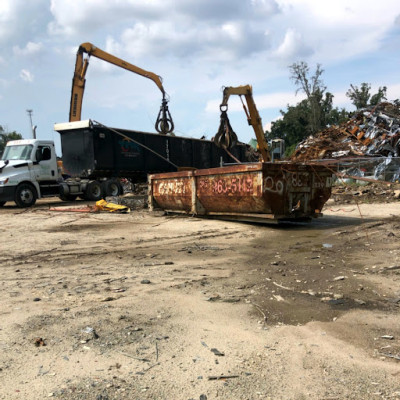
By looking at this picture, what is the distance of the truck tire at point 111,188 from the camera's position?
16.0 metres

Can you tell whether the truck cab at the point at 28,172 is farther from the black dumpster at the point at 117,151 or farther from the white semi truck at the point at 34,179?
the black dumpster at the point at 117,151

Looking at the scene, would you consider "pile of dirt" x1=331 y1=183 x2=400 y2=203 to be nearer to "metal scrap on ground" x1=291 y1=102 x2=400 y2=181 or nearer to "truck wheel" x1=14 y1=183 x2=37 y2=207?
"metal scrap on ground" x1=291 y1=102 x2=400 y2=181

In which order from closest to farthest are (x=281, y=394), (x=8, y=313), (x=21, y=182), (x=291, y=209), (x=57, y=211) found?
1. (x=281, y=394)
2. (x=8, y=313)
3. (x=291, y=209)
4. (x=57, y=211)
5. (x=21, y=182)

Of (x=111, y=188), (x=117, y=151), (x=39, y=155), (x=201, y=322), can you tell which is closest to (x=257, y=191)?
(x=201, y=322)

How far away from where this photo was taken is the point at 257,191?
7.99 meters

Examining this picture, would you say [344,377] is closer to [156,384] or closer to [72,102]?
[156,384]

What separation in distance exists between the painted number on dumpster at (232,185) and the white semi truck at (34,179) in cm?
819

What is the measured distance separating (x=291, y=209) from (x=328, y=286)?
14.2 feet

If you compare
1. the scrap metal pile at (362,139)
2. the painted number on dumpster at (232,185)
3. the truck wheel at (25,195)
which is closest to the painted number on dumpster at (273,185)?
the painted number on dumpster at (232,185)

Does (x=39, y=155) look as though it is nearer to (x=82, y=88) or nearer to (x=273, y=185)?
(x=82, y=88)

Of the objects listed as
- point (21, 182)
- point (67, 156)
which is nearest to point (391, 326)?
point (21, 182)

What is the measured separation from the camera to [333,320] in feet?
10.7

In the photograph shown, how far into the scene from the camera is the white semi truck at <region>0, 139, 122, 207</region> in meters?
13.6

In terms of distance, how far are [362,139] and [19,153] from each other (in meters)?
17.3
